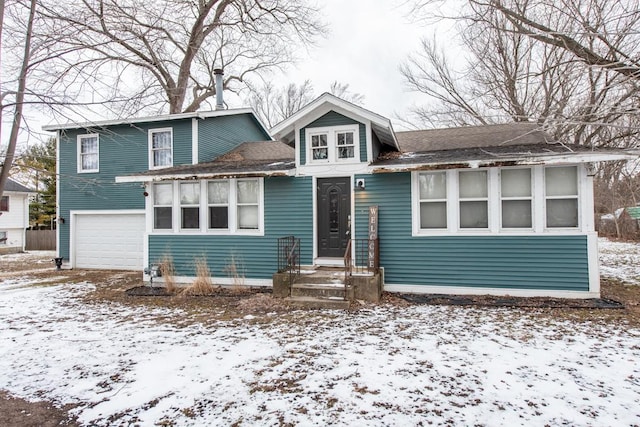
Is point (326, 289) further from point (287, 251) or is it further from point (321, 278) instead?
point (287, 251)

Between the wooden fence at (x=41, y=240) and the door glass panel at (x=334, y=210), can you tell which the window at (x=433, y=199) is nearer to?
the door glass panel at (x=334, y=210)

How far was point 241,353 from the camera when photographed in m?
4.92

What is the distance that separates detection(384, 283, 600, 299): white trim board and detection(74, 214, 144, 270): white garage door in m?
9.49

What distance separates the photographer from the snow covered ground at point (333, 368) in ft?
11.3

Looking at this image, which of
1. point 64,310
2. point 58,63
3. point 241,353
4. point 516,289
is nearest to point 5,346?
point 64,310

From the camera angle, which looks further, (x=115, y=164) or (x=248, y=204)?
(x=115, y=164)

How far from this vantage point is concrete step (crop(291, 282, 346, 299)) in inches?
299

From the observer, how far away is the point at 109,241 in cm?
1342

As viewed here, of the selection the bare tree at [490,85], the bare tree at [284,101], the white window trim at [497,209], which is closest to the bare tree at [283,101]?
the bare tree at [284,101]

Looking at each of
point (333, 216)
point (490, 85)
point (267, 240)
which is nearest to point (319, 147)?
point (333, 216)

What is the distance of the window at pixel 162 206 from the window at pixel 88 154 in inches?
198

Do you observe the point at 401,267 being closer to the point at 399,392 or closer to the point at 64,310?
the point at 399,392

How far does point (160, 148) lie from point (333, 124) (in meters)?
7.15

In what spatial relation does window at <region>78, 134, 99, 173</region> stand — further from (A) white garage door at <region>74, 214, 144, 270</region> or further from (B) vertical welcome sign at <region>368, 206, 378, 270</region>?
(B) vertical welcome sign at <region>368, 206, 378, 270</region>
